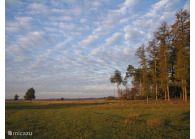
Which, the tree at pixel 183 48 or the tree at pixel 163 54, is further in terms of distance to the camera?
the tree at pixel 163 54

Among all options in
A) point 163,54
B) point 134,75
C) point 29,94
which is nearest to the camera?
point 163,54

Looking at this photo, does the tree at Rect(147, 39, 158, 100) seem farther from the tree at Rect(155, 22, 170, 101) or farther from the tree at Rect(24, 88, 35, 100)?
the tree at Rect(24, 88, 35, 100)

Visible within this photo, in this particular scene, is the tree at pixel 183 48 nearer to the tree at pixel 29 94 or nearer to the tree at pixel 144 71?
the tree at pixel 144 71

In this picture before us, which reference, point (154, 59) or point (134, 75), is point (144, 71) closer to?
point (154, 59)

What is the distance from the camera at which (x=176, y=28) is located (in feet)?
102

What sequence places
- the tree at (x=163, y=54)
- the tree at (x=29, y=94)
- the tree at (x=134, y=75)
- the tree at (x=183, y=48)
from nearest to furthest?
the tree at (x=183, y=48)
the tree at (x=163, y=54)
the tree at (x=134, y=75)
the tree at (x=29, y=94)

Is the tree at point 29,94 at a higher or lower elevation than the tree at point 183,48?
lower

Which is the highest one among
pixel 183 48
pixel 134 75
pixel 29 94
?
pixel 183 48

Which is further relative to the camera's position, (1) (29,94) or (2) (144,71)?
(1) (29,94)

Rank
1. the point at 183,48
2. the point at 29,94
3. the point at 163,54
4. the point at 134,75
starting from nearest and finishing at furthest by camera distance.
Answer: the point at 183,48
the point at 163,54
the point at 134,75
the point at 29,94

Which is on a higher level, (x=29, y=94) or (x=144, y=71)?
(x=144, y=71)

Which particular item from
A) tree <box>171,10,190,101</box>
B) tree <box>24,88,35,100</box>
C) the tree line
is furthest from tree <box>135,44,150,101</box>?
tree <box>24,88,35,100</box>

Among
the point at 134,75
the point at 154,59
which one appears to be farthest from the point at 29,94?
the point at 154,59

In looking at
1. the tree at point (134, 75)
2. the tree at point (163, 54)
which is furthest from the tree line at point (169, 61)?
the tree at point (134, 75)
